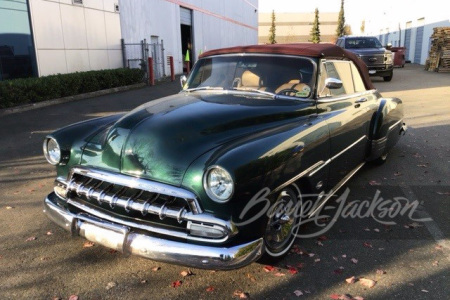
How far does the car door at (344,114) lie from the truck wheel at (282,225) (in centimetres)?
66

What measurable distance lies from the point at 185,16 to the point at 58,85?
15021mm

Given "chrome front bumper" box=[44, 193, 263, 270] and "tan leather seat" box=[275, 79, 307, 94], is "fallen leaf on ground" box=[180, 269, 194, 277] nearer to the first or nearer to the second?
"chrome front bumper" box=[44, 193, 263, 270]

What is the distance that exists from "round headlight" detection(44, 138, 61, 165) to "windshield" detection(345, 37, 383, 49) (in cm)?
1620

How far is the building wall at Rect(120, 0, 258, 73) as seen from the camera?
1855cm

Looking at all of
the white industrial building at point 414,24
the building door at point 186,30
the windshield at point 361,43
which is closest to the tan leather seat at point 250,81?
the windshield at point 361,43

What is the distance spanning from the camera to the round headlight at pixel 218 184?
98.5 inches

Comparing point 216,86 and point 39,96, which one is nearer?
point 216,86

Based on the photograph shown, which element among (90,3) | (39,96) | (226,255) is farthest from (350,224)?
(90,3)

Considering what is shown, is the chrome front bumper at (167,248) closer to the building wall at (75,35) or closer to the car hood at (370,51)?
the building wall at (75,35)

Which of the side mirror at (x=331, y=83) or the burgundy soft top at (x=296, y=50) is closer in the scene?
the side mirror at (x=331, y=83)

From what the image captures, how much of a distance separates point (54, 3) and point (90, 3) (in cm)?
199

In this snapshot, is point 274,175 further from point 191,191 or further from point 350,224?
point 350,224

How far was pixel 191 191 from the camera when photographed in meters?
2.56

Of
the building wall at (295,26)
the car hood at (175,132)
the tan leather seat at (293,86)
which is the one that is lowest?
the car hood at (175,132)
